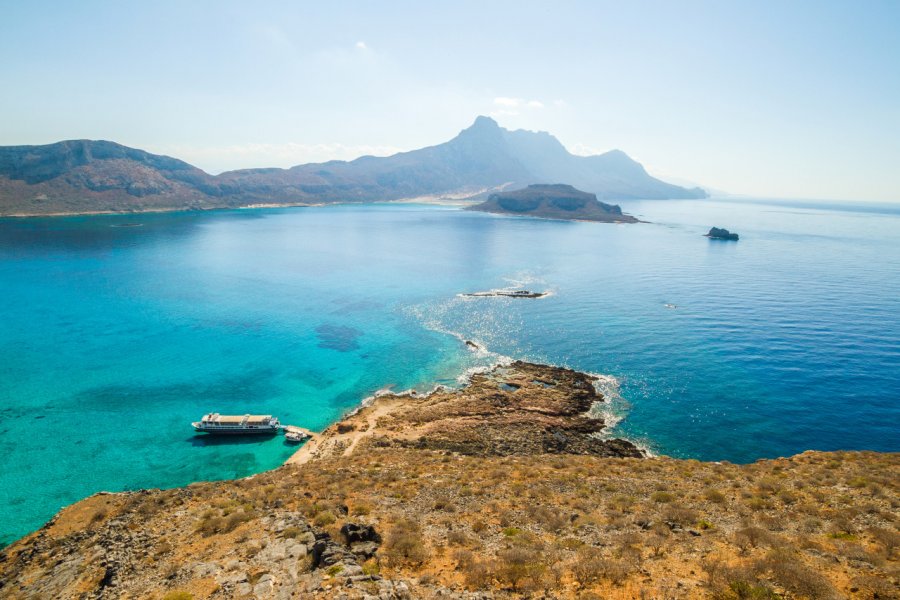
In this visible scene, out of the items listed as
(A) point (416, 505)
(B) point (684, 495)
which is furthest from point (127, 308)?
(B) point (684, 495)

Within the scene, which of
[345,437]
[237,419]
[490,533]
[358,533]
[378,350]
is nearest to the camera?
[358,533]

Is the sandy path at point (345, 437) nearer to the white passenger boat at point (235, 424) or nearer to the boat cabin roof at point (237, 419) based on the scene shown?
the white passenger boat at point (235, 424)

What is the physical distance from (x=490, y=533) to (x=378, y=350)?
51.3m

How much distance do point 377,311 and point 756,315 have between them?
261ft

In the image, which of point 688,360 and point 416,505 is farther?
point 688,360

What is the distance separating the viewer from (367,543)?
21.4 m

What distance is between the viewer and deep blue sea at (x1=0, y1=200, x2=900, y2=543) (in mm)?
44750

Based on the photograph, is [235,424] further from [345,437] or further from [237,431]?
[345,437]

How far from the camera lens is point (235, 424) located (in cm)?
4778

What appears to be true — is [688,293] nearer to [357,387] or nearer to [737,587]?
[357,387]

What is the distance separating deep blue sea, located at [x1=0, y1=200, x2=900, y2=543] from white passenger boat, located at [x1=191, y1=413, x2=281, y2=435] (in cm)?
188

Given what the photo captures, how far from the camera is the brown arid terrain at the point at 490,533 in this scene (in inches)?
682

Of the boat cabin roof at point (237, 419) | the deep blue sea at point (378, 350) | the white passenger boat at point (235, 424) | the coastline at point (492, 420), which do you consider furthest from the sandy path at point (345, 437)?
the boat cabin roof at point (237, 419)

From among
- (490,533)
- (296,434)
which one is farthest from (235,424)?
(490,533)
